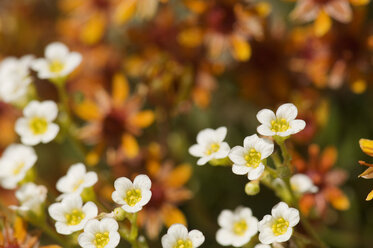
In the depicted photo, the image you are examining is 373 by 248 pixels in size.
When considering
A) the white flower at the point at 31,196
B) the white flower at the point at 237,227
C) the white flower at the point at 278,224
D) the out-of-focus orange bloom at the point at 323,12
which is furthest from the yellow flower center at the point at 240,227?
the out-of-focus orange bloom at the point at 323,12

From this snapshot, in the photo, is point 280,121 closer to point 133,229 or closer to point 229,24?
point 133,229

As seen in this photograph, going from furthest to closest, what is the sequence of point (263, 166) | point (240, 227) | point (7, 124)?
point (7, 124) → point (240, 227) → point (263, 166)

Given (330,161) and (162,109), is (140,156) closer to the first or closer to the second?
(162,109)

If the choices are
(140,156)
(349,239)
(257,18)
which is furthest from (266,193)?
(257,18)

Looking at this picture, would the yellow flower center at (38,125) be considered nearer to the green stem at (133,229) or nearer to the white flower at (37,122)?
the white flower at (37,122)

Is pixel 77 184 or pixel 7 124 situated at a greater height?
pixel 7 124

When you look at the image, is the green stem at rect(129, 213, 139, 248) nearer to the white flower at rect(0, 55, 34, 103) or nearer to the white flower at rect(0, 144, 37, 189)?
the white flower at rect(0, 144, 37, 189)

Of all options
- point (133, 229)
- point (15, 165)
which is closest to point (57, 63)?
point (15, 165)
